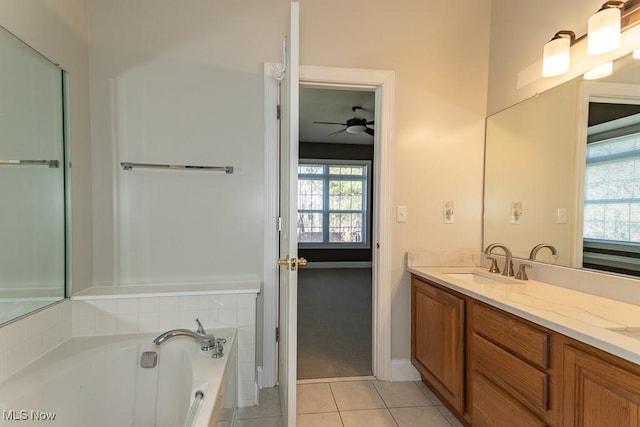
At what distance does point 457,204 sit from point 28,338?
2.62m

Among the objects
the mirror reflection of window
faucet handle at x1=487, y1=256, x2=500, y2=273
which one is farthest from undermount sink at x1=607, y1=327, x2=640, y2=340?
faucet handle at x1=487, y1=256, x2=500, y2=273

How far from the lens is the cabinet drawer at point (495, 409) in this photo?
1266mm

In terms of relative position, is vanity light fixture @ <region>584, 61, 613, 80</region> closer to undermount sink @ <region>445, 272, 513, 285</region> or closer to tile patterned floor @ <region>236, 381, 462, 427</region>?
undermount sink @ <region>445, 272, 513, 285</region>

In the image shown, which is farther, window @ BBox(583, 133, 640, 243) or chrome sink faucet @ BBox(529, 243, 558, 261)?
chrome sink faucet @ BBox(529, 243, 558, 261)

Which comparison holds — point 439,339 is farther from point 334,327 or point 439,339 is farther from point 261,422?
point 334,327

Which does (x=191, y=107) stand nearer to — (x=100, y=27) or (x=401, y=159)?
(x=100, y=27)

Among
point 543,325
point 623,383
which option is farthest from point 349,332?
point 623,383

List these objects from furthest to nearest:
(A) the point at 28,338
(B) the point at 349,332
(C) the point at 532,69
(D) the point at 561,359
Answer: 1. (B) the point at 349,332
2. (C) the point at 532,69
3. (A) the point at 28,338
4. (D) the point at 561,359

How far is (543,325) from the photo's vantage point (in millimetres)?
1176

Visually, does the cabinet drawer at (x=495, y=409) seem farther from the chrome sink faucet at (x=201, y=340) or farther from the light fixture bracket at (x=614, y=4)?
the light fixture bracket at (x=614, y=4)

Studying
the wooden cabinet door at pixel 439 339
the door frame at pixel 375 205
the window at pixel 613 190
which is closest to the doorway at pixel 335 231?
the door frame at pixel 375 205

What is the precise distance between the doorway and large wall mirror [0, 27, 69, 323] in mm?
1754

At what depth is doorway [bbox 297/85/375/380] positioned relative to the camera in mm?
2868

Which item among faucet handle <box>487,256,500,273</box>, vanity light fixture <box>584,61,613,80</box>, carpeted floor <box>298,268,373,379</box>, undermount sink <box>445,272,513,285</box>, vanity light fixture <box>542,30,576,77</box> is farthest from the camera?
carpeted floor <box>298,268,373,379</box>
